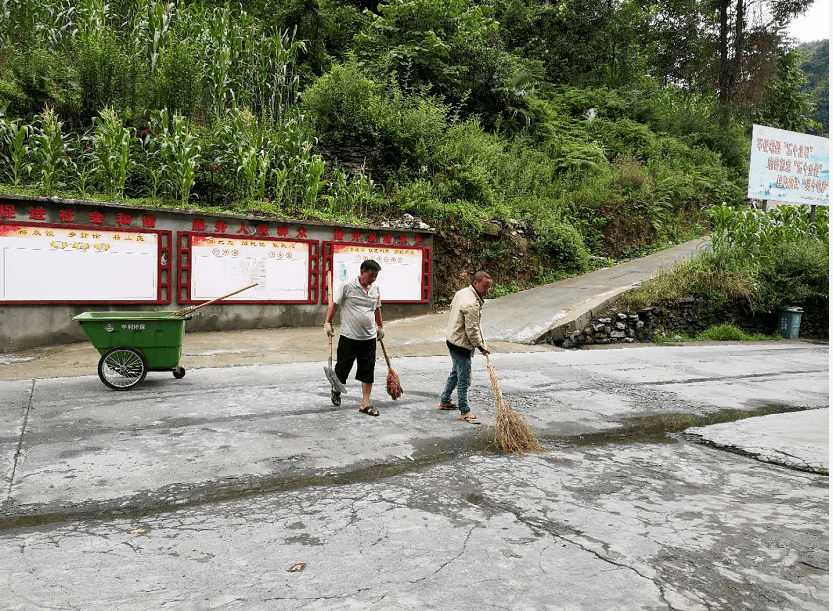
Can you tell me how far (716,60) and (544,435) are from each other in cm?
2818

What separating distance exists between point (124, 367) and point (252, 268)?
5.29 meters

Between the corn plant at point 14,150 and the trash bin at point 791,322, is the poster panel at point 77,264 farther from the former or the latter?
the trash bin at point 791,322

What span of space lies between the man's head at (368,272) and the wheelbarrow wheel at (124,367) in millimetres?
3080

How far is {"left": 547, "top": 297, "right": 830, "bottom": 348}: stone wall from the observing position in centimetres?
1341

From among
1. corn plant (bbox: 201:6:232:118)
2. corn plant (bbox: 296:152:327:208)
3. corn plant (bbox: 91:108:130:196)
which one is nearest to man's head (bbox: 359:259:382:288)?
corn plant (bbox: 91:108:130:196)

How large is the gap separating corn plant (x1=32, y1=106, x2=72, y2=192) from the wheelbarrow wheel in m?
5.69

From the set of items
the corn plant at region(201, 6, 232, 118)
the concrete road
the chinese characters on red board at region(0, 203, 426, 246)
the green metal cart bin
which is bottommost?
the concrete road

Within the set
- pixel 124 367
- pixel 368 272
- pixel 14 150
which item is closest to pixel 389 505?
pixel 368 272

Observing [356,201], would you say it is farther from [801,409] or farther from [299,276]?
[801,409]

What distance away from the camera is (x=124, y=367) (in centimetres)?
734

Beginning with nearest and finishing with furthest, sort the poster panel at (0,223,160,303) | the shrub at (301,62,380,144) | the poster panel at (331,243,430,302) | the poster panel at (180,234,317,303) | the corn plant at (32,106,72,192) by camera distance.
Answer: the poster panel at (0,223,160,303) → the corn plant at (32,106,72,192) → the poster panel at (180,234,317,303) → the poster panel at (331,243,430,302) → the shrub at (301,62,380,144)

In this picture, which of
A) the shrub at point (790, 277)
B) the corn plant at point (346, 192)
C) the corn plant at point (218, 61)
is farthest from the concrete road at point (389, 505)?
the corn plant at point (218, 61)

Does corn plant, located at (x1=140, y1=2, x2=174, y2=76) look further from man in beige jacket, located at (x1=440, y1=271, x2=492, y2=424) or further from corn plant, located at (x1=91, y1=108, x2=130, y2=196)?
man in beige jacket, located at (x1=440, y1=271, x2=492, y2=424)

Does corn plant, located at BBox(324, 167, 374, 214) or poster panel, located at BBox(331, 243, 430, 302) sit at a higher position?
corn plant, located at BBox(324, 167, 374, 214)
